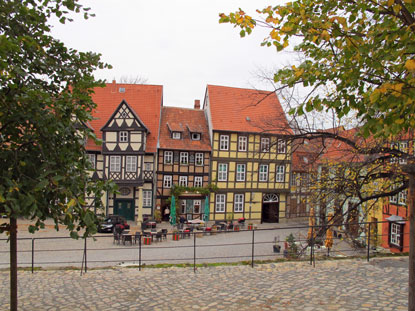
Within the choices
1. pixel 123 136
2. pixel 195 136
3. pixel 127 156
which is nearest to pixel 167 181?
pixel 127 156

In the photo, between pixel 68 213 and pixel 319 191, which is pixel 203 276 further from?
pixel 68 213

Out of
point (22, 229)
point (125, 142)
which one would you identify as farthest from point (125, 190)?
point (22, 229)

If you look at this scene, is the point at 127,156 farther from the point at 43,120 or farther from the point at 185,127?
the point at 43,120

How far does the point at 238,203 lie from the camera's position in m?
26.6

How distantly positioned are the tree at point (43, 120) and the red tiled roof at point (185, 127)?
773 inches

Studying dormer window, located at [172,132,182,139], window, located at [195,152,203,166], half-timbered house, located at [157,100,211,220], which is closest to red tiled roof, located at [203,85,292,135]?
half-timbered house, located at [157,100,211,220]

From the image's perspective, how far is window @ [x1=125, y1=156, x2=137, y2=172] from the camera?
2397 centimetres

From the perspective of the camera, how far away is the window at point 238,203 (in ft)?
87.0

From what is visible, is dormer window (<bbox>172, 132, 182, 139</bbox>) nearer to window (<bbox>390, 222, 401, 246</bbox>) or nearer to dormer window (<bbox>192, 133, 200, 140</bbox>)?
dormer window (<bbox>192, 133, 200, 140</bbox>)

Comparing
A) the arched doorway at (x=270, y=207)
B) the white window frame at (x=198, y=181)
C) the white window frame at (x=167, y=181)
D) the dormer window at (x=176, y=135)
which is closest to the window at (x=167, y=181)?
the white window frame at (x=167, y=181)

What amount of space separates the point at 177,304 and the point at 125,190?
19.5 metres

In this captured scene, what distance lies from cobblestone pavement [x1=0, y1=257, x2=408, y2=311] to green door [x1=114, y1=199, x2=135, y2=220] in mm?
16711

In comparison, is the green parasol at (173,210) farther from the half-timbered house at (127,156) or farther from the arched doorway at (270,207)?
the arched doorway at (270,207)

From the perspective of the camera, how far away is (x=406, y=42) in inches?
155
